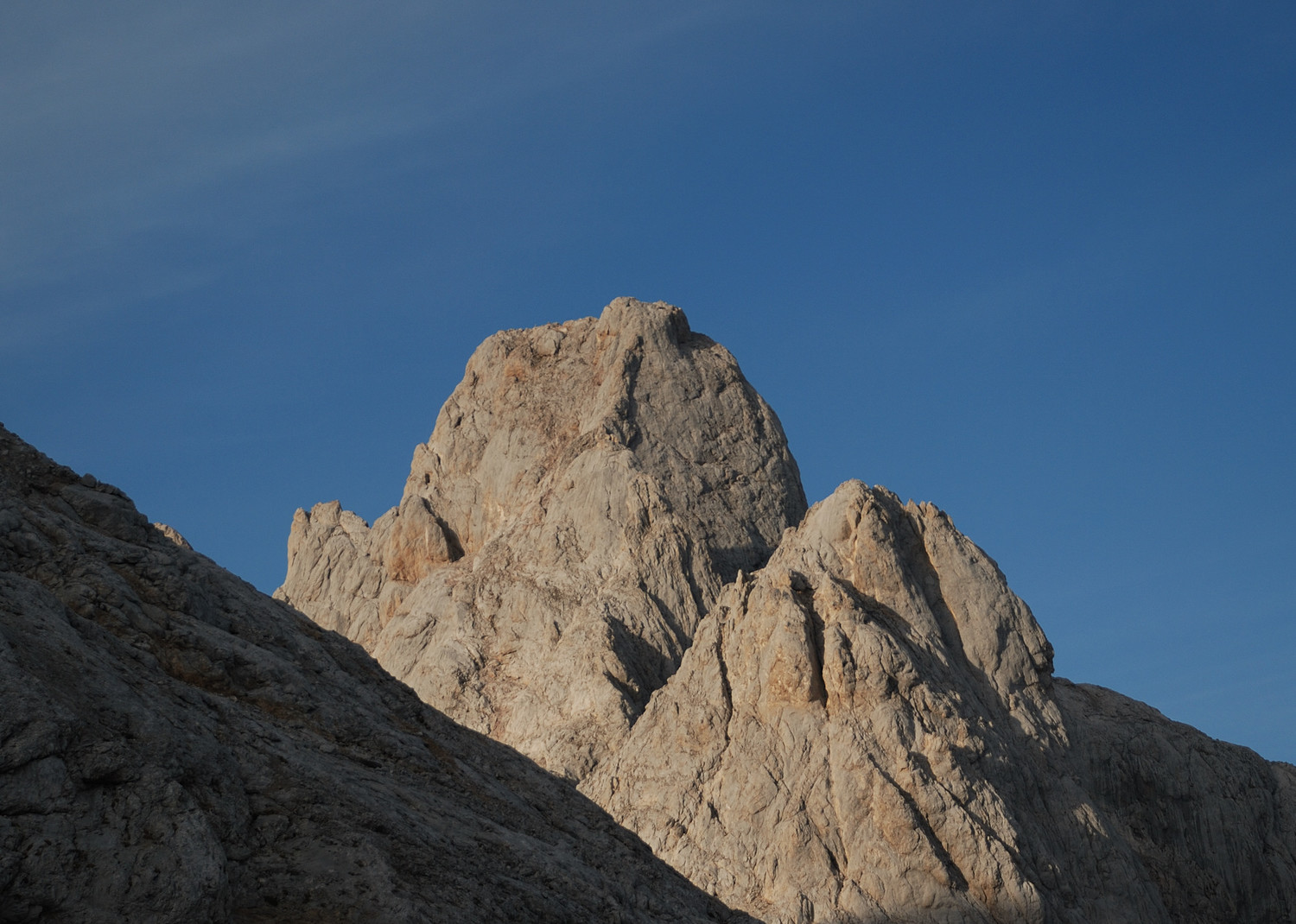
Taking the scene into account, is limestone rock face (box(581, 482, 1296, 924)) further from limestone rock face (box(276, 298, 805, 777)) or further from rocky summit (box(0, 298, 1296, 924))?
limestone rock face (box(276, 298, 805, 777))

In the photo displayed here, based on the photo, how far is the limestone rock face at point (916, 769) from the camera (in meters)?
35.8

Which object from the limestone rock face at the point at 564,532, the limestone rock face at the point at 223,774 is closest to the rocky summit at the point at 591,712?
the limestone rock face at the point at 223,774

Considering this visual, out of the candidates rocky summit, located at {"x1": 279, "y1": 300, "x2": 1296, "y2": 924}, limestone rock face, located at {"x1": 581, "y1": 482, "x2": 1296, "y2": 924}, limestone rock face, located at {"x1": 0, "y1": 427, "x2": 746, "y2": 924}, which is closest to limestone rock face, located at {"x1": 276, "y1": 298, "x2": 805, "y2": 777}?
rocky summit, located at {"x1": 279, "y1": 300, "x2": 1296, "y2": 924}

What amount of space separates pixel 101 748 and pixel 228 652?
5076mm

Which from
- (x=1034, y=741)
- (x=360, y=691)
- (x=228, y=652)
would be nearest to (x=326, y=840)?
(x=228, y=652)

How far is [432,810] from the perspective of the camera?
14.9 meters

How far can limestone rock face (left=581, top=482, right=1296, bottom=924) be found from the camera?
35.8 meters

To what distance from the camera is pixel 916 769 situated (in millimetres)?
36656

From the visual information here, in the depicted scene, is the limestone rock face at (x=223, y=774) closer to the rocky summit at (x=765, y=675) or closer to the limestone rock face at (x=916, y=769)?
the limestone rock face at (x=916, y=769)

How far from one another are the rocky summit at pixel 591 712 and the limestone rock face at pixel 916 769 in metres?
0.10

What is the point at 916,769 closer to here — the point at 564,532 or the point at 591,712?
the point at 591,712

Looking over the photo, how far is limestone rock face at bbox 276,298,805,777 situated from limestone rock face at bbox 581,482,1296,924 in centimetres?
804

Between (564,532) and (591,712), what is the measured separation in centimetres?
1048

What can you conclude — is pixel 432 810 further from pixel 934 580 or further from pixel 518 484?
pixel 518 484
